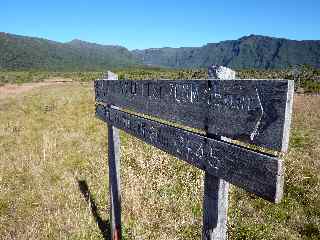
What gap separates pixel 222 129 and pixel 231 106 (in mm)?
150

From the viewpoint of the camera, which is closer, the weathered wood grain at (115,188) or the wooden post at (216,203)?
the wooden post at (216,203)

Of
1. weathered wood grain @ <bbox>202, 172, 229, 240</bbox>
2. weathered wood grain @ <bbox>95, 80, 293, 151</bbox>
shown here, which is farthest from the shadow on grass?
weathered wood grain @ <bbox>202, 172, 229, 240</bbox>

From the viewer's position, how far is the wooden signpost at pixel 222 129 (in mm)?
1741

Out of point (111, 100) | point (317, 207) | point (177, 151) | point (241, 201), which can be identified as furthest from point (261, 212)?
point (177, 151)

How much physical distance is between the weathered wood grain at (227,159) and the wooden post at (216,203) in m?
0.09

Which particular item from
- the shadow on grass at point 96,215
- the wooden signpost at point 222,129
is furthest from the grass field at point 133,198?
the wooden signpost at point 222,129

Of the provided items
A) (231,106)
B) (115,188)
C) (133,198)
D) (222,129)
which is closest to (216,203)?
(222,129)

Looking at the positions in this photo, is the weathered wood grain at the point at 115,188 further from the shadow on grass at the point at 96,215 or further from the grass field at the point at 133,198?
the shadow on grass at the point at 96,215

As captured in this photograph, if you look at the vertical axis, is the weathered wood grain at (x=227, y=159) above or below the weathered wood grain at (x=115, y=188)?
above

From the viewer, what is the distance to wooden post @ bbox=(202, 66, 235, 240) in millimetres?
2186

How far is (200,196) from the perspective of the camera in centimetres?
532

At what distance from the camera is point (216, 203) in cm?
221

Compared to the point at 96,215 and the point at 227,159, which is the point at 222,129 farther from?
the point at 96,215

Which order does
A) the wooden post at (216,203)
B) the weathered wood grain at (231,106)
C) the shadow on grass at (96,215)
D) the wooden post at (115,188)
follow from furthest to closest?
the shadow on grass at (96,215) → the wooden post at (115,188) → the wooden post at (216,203) → the weathered wood grain at (231,106)
